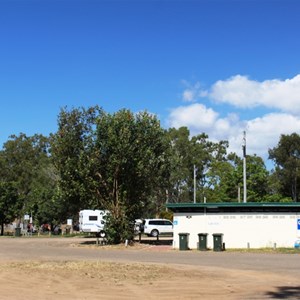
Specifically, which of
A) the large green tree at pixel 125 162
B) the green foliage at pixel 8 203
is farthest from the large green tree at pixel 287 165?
the large green tree at pixel 125 162

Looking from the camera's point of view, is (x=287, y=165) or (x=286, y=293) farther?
(x=287, y=165)

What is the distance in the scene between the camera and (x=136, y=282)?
1383 cm

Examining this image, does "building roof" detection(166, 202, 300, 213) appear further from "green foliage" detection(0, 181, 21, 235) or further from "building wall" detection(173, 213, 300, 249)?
"green foliage" detection(0, 181, 21, 235)

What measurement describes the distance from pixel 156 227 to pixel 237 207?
1969 cm

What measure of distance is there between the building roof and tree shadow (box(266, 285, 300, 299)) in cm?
1856

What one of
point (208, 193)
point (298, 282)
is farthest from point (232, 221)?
point (208, 193)

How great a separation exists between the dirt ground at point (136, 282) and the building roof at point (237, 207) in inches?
547

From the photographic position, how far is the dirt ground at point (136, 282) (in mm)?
11617

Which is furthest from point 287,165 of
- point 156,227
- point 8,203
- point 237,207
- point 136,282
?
point 136,282

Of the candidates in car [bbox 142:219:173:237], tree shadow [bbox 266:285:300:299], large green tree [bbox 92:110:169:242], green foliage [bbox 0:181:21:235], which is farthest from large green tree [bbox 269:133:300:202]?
tree shadow [bbox 266:285:300:299]

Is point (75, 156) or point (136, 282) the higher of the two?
point (75, 156)

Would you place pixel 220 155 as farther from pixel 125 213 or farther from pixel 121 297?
pixel 121 297

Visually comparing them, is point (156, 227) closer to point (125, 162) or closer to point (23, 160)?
point (125, 162)

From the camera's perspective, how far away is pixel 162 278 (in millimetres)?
14688
